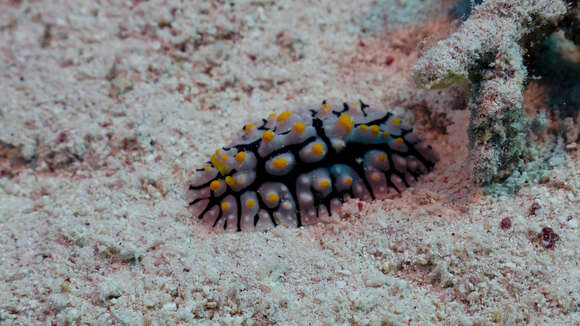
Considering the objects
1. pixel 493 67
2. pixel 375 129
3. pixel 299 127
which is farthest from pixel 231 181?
pixel 493 67

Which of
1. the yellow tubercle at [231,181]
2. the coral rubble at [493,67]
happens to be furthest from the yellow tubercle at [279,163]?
the coral rubble at [493,67]

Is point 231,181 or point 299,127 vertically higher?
point 299,127

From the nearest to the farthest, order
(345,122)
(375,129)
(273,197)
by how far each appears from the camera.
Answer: (273,197), (345,122), (375,129)

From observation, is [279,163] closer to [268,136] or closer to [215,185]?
[268,136]

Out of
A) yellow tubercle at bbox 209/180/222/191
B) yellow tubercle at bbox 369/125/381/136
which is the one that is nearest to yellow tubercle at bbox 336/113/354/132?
yellow tubercle at bbox 369/125/381/136

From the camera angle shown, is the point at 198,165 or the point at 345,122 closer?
the point at 345,122

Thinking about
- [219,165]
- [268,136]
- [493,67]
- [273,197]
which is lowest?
[273,197]

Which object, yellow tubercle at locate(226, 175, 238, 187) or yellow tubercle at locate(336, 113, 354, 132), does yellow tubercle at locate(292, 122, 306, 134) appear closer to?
yellow tubercle at locate(336, 113, 354, 132)
